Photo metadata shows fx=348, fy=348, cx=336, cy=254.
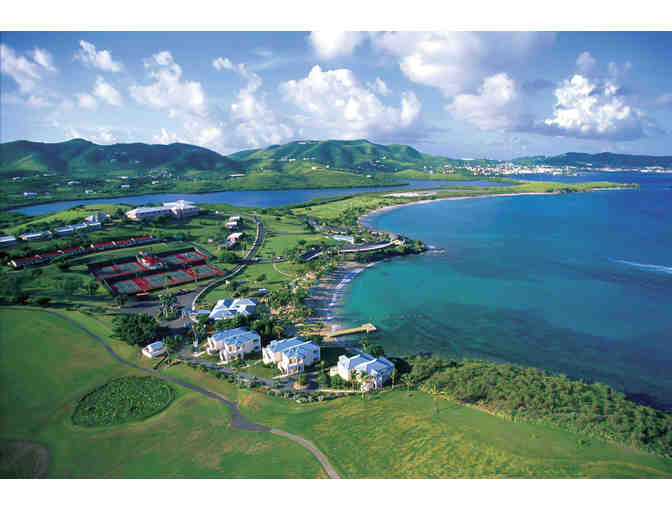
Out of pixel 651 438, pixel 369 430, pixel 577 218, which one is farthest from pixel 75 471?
pixel 577 218

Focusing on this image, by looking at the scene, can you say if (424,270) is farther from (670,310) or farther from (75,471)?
(75,471)

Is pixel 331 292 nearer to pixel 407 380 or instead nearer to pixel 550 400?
pixel 407 380

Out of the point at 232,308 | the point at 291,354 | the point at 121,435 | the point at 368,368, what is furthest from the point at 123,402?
the point at 368,368

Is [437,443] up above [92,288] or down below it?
below

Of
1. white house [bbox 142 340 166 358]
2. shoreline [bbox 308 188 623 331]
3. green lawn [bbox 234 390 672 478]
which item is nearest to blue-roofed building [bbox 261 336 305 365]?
green lawn [bbox 234 390 672 478]

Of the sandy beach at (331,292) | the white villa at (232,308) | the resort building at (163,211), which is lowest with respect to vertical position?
the sandy beach at (331,292)

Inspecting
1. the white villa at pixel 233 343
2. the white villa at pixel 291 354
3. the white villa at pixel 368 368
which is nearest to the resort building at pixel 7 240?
the white villa at pixel 233 343

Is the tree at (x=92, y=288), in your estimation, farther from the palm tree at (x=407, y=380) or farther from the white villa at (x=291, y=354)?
the palm tree at (x=407, y=380)
